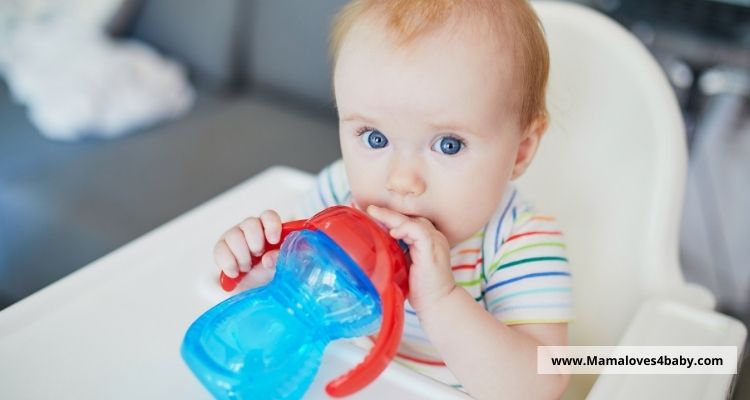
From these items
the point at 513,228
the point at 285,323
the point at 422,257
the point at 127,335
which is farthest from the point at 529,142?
the point at 127,335

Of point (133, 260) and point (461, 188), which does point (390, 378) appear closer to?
point (461, 188)

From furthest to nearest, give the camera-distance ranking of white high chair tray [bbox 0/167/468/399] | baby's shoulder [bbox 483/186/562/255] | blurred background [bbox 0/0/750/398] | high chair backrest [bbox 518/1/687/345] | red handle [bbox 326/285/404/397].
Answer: blurred background [bbox 0/0/750/398]
high chair backrest [bbox 518/1/687/345]
baby's shoulder [bbox 483/186/562/255]
white high chair tray [bbox 0/167/468/399]
red handle [bbox 326/285/404/397]

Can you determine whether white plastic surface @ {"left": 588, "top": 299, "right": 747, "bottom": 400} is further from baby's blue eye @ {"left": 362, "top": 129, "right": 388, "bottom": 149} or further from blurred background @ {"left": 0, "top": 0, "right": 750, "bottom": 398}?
blurred background @ {"left": 0, "top": 0, "right": 750, "bottom": 398}

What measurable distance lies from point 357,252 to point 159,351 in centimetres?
22

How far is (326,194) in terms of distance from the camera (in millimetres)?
816

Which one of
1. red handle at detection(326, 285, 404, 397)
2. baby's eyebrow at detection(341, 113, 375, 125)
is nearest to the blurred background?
baby's eyebrow at detection(341, 113, 375, 125)

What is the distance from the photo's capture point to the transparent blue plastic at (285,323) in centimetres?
50

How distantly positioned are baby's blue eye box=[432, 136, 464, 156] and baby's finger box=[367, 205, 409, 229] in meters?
0.06

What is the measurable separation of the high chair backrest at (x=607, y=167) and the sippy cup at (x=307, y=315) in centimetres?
37

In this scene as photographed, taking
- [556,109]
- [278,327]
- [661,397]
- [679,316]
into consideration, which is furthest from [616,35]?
[278,327]

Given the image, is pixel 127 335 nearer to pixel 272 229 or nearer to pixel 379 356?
pixel 272 229

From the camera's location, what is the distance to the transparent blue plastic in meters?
0.50

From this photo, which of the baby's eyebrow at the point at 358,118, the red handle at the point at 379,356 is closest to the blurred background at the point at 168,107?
the baby's eyebrow at the point at 358,118

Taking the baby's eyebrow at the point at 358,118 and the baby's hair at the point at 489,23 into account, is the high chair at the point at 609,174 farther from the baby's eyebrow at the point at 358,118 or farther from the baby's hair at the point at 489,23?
the baby's eyebrow at the point at 358,118
